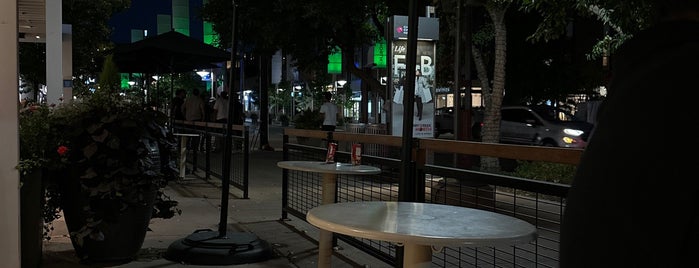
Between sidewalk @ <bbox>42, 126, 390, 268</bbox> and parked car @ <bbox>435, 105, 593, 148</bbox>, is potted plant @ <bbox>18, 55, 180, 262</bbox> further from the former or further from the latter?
parked car @ <bbox>435, 105, 593, 148</bbox>

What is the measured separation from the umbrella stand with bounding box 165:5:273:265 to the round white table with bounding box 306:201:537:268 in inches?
106

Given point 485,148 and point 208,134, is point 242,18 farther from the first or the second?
point 485,148

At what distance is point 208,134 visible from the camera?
36.8 ft

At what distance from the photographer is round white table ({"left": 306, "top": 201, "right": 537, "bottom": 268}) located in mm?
2215

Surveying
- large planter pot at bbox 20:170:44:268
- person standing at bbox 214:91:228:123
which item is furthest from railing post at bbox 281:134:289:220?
person standing at bbox 214:91:228:123

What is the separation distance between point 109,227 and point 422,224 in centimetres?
345

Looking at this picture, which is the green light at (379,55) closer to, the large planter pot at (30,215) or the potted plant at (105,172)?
the potted plant at (105,172)

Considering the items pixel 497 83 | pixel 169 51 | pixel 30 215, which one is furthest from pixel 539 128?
pixel 30 215

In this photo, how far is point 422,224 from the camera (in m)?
2.50

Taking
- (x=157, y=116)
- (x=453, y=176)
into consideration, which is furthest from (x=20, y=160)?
(x=453, y=176)

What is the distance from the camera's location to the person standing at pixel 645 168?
94 cm

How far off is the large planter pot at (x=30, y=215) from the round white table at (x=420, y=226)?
9.52 feet

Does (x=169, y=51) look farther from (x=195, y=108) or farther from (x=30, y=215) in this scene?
(x=30, y=215)

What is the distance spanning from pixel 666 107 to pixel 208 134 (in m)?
10.7
